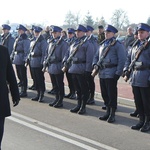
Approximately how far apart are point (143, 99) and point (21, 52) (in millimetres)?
4663

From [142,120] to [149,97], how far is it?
51 cm

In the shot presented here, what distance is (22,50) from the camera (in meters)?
10.3

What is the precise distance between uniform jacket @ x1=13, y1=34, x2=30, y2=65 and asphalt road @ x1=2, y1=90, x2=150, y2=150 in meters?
1.97

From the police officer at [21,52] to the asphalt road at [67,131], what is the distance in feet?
5.99

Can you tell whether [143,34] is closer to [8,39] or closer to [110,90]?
[110,90]

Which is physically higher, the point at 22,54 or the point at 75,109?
the point at 22,54

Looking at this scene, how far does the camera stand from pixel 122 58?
727 centimetres

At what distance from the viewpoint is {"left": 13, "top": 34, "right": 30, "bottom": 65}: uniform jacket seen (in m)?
10.2

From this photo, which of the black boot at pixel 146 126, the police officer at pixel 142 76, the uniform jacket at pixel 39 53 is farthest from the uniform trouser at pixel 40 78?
the black boot at pixel 146 126

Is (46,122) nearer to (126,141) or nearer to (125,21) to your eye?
(126,141)

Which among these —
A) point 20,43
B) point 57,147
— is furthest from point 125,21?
point 57,147

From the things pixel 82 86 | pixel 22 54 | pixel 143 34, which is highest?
pixel 143 34

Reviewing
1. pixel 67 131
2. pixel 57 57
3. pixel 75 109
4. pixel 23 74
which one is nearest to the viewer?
pixel 67 131

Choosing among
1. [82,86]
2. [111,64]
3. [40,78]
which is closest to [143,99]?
[111,64]
